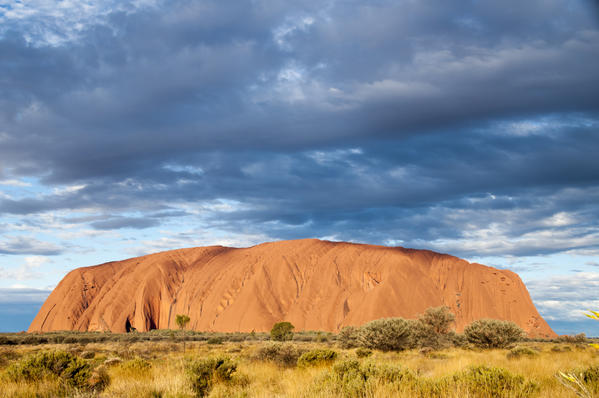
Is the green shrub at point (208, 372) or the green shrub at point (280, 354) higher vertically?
the green shrub at point (208, 372)

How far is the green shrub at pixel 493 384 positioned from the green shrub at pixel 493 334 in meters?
21.7

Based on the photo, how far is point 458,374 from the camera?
31.2ft

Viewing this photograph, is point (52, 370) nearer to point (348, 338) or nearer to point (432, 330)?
point (432, 330)

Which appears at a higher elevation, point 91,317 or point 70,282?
point 70,282

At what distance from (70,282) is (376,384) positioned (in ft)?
404

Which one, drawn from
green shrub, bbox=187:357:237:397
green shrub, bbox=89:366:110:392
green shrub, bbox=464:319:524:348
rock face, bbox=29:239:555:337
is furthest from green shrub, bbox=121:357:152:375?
rock face, bbox=29:239:555:337

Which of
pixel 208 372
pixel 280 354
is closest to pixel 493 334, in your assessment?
pixel 280 354

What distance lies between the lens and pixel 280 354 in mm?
18031

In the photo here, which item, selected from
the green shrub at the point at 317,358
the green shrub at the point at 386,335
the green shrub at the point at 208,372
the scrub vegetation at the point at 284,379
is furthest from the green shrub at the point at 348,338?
the green shrub at the point at 208,372

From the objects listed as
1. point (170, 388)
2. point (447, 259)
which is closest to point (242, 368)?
point (170, 388)

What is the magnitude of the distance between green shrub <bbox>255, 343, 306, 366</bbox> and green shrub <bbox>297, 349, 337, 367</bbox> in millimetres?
3140

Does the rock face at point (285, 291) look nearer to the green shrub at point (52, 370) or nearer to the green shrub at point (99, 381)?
the green shrub at point (99, 381)

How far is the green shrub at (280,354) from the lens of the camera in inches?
705

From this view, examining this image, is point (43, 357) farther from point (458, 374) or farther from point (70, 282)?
point (70, 282)
